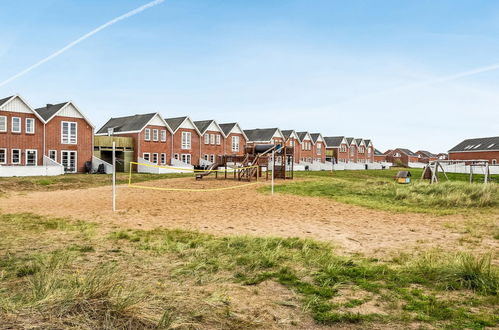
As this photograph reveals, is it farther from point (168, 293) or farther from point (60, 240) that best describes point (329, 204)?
point (168, 293)

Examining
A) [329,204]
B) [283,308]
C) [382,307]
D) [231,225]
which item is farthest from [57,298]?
[329,204]

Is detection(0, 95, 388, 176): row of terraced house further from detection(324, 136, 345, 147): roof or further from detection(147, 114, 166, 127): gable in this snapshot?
detection(324, 136, 345, 147): roof

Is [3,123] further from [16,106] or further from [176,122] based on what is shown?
[176,122]

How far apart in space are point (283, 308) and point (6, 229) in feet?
30.4

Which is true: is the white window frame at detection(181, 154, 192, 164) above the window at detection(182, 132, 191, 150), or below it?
below

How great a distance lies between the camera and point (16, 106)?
37750 millimetres

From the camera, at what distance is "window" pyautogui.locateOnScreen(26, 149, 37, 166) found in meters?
38.6

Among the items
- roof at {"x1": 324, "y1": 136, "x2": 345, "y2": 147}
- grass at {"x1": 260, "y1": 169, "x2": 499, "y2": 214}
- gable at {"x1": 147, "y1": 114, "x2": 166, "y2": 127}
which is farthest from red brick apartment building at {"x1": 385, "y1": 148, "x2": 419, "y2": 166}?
grass at {"x1": 260, "y1": 169, "x2": 499, "y2": 214}

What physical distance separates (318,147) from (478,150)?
31.3m

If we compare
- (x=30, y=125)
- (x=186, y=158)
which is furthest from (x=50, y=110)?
(x=186, y=158)

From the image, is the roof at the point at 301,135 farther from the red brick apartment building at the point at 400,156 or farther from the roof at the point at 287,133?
the red brick apartment building at the point at 400,156

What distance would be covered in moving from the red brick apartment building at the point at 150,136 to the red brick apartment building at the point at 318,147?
3691 centimetres

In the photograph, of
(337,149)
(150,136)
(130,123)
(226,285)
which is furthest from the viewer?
(337,149)

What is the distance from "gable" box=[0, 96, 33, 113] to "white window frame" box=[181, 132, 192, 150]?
19.9m
